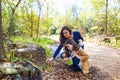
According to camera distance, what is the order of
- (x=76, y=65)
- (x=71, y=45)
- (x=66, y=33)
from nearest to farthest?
(x=71, y=45)
(x=66, y=33)
(x=76, y=65)

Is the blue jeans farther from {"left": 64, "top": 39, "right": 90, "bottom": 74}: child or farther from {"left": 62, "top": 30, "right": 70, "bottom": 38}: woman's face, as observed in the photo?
{"left": 62, "top": 30, "right": 70, "bottom": 38}: woman's face

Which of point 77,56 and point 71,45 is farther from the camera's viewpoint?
point 77,56

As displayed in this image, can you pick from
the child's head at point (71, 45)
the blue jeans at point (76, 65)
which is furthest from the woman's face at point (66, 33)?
the blue jeans at point (76, 65)

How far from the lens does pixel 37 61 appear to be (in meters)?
7.60

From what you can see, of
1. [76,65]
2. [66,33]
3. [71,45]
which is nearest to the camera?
[71,45]

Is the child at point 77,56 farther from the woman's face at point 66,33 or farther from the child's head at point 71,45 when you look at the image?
the woman's face at point 66,33

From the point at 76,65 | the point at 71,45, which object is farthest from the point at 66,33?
the point at 76,65

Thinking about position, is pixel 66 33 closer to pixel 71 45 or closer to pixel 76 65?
pixel 71 45

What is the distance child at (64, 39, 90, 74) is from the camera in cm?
598

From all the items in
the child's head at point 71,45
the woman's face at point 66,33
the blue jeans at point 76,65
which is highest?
the woman's face at point 66,33

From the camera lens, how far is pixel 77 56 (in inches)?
256

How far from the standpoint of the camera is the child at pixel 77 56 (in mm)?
5984

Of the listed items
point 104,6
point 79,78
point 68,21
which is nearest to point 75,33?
point 79,78

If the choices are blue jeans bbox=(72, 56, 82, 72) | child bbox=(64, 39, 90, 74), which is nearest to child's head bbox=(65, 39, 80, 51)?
child bbox=(64, 39, 90, 74)
